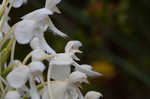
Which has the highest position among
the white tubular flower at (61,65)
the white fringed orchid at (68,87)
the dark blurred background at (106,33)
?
the white tubular flower at (61,65)

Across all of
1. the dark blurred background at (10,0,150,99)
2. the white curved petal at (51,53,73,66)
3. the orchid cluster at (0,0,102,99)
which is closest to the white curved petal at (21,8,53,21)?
the orchid cluster at (0,0,102,99)

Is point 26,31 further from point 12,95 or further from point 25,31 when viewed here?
point 12,95

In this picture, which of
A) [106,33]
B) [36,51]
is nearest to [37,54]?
[36,51]

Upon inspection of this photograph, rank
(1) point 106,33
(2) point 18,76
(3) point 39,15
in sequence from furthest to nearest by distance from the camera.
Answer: (1) point 106,33, (3) point 39,15, (2) point 18,76

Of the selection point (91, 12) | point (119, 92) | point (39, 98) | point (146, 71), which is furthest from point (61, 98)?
point (119, 92)

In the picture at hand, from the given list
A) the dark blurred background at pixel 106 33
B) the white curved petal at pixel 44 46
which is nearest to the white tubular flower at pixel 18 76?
the white curved petal at pixel 44 46

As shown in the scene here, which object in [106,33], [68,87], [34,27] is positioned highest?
[34,27]

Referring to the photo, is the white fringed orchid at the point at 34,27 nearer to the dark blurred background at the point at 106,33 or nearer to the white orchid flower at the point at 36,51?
the white orchid flower at the point at 36,51

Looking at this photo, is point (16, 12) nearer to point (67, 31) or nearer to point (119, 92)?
point (67, 31)

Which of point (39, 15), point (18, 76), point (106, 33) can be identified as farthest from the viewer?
point (106, 33)
